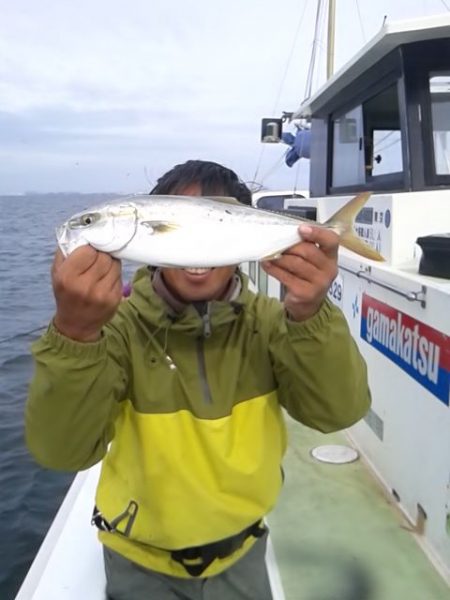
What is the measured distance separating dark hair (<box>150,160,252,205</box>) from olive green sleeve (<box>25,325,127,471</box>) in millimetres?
664

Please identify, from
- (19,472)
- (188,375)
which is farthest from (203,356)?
(19,472)

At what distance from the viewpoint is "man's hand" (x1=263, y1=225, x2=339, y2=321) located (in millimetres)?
1759

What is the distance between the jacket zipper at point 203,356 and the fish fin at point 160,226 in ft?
1.41

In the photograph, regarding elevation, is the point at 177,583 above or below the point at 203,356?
below

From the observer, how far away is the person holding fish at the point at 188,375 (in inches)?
67.4

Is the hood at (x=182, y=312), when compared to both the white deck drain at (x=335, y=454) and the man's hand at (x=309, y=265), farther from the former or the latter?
the white deck drain at (x=335, y=454)

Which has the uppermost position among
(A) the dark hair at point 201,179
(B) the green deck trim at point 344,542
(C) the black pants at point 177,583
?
(A) the dark hair at point 201,179

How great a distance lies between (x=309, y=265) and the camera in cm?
177

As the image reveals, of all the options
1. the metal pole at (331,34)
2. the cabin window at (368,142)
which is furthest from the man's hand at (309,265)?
the metal pole at (331,34)

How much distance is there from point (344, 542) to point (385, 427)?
29.3 inches

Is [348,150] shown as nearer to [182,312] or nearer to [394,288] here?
[394,288]

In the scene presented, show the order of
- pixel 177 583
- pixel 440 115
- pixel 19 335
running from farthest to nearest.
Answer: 1. pixel 19 335
2. pixel 440 115
3. pixel 177 583

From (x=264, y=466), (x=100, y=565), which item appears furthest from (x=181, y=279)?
(x=100, y=565)

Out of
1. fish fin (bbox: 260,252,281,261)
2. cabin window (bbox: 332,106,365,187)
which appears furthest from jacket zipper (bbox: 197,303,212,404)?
cabin window (bbox: 332,106,365,187)
